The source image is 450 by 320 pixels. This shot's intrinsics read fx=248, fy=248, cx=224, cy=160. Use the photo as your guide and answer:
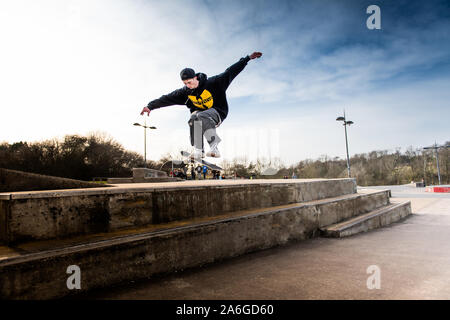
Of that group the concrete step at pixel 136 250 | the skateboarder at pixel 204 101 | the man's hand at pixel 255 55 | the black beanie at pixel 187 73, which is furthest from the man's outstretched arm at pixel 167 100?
the concrete step at pixel 136 250

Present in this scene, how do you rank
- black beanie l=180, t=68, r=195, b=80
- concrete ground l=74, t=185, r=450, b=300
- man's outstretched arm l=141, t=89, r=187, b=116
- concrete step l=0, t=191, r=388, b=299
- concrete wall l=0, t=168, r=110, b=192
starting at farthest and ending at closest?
1. man's outstretched arm l=141, t=89, r=187, b=116
2. black beanie l=180, t=68, r=195, b=80
3. concrete wall l=0, t=168, r=110, b=192
4. concrete ground l=74, t=185, r=450, b=300
5. concrete step l=0, t=191, r=388, b=299

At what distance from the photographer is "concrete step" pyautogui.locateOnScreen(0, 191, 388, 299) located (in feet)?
7.41

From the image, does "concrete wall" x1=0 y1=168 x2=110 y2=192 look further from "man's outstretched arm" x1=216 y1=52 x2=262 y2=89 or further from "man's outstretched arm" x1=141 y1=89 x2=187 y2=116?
"man's outstretched arm" x1=216 y1=52 x2=262 y2=89

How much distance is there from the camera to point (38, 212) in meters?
2.71

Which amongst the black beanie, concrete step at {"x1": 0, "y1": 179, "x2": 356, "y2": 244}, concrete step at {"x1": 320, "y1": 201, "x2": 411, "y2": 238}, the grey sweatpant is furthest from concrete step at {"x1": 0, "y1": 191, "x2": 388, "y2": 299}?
the black beanie

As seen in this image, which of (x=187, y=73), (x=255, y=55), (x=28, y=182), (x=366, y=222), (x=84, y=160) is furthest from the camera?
(x=84, y=160)

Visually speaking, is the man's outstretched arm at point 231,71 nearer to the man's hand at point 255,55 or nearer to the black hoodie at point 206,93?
the black hoodie at point 206,93

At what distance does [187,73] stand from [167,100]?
1.07m

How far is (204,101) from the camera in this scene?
675cm

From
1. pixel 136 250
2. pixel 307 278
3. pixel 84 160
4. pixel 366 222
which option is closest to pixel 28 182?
pixel 136 250

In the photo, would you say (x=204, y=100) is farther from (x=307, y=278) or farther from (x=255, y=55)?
(x=307, y=278)

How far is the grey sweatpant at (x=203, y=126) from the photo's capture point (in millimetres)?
6734

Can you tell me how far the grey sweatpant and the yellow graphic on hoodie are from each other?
0.51 ft
